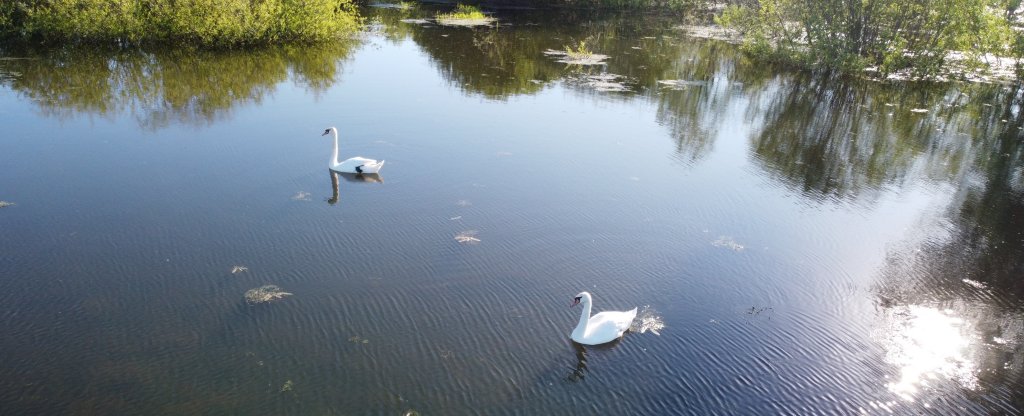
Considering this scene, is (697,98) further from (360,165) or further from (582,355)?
(582,355)

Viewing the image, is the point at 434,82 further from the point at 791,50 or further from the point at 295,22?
the point at 791,50

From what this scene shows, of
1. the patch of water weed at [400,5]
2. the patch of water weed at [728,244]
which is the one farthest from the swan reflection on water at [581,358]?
the patch of water weed at [400,5]

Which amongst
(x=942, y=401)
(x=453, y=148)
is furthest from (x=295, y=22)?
(x=942, y=401)

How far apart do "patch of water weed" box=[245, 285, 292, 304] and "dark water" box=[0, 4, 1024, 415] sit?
0.57 ft

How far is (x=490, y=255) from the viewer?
969 centimetres

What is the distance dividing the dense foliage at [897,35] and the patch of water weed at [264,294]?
980 inches

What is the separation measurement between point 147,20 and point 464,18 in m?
19.0

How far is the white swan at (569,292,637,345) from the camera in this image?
300 inches

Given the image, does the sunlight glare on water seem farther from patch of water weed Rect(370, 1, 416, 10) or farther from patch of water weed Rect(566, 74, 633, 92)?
patch of water weed Rect(370, 1, 416, 10)

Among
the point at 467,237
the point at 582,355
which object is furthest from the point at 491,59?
the point at 582,355

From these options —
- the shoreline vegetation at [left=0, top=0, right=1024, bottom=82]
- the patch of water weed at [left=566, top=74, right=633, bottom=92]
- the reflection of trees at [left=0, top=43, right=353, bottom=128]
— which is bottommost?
the reflection of trees at [left=0, top=43, right=353, bottom=128]

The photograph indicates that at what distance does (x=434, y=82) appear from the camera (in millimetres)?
21453

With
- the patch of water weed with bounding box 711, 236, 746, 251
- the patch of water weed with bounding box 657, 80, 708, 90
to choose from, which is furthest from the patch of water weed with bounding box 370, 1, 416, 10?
the patch of water weed with bounding box 711, 236, 746, 251

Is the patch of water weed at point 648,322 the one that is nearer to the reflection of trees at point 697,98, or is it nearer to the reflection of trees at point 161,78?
the reflection of trees at point 697,98
